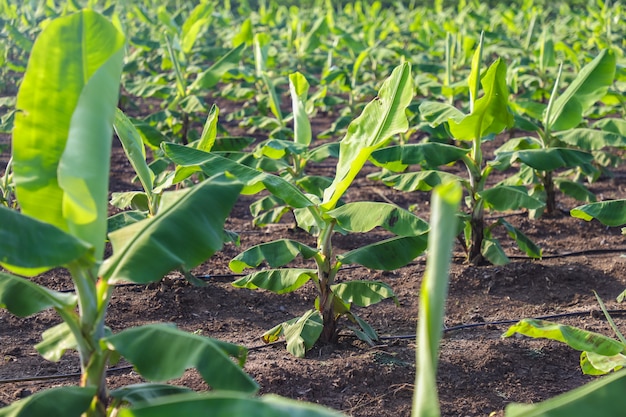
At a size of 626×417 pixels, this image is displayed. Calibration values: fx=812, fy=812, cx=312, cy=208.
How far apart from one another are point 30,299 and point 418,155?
2.91 m

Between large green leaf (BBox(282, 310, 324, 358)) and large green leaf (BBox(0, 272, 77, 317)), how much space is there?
64.7 inches

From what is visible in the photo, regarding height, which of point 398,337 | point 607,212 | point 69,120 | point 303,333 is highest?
point 69,120

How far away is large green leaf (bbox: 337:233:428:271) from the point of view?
3992 millimetres

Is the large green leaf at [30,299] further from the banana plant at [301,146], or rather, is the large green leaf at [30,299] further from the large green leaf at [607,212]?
the large green leaf at [607,212]

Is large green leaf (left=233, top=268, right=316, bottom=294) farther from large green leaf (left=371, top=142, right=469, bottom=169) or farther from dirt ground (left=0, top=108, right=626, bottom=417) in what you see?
large green leaf (left=371, top=142, right=469, bottom=169)

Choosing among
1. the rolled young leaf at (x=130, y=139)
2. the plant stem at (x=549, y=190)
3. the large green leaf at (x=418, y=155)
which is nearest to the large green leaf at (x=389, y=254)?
the large green leaf at (x=418, y=155)

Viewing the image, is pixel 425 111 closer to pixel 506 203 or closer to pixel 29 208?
pixel 506 203

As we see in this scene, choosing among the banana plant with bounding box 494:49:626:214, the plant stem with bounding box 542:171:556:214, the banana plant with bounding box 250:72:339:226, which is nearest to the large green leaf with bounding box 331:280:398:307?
the banana plant with bounding box 250:72:339:226

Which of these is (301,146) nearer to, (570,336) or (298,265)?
(298,265)

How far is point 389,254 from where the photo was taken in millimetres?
4016

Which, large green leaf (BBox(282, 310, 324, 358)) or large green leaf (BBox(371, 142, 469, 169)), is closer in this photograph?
large green leaf (BBox(282, 310, 324, 358))

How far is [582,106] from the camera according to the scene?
5.93 meters

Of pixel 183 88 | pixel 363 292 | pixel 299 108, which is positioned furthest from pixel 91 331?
pixel 183 88

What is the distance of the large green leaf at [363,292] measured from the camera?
416 cm
